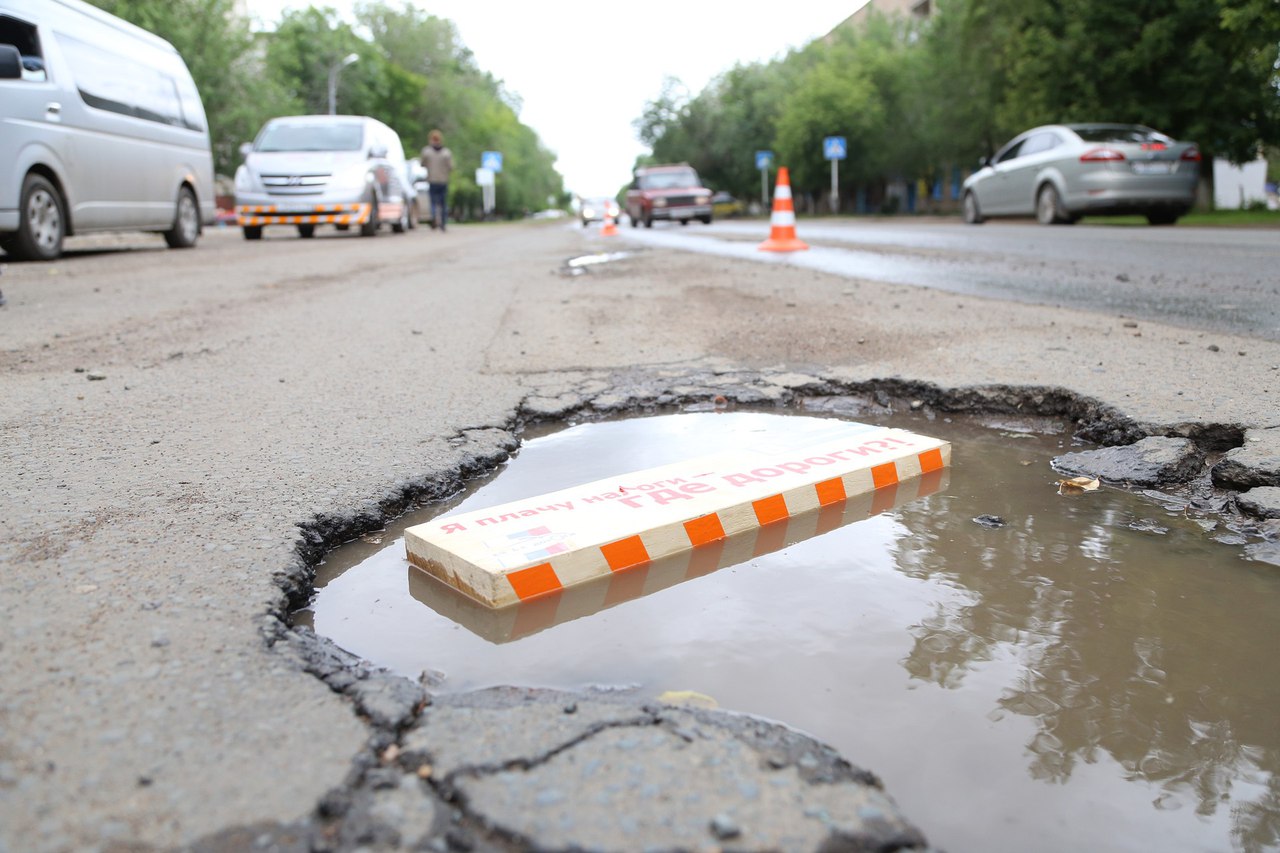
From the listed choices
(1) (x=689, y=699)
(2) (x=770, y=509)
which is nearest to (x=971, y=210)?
(2) (x=770, y=509)

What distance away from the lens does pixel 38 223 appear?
9016mm

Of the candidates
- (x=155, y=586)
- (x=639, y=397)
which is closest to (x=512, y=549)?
(x=155, y=586)

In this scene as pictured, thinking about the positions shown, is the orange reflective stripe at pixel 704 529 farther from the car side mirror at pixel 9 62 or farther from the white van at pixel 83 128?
the car side mirror at pixel 9 62

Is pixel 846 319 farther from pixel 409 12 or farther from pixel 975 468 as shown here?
pixel 409 12

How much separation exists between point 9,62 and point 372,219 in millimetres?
8244

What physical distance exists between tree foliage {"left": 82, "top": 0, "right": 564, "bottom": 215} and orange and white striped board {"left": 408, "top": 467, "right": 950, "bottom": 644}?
92.5ft

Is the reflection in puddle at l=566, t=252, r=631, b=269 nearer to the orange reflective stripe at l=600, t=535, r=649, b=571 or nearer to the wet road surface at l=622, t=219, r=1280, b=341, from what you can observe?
the wet road surface at l=622, t=219, r=1280, b=341

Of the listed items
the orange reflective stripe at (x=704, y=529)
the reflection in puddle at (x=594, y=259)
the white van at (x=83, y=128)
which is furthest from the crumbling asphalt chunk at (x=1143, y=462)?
the white van at (x=83, y=128)

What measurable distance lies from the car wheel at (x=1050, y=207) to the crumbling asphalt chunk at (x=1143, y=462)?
476 inches

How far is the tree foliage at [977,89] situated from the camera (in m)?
18.2

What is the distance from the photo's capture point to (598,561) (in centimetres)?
222

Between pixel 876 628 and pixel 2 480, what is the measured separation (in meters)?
2.32

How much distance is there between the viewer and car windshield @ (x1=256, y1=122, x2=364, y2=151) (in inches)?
591

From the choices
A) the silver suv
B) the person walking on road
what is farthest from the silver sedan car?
the person walking on road
